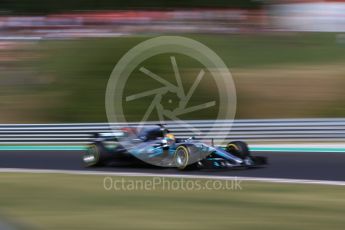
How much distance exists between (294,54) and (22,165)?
476 inches

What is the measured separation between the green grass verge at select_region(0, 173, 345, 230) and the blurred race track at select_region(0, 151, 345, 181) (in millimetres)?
1044

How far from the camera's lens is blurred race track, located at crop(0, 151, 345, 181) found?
973 cm

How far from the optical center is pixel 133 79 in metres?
20.1

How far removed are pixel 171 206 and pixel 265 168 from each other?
3.40m

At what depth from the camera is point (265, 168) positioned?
10359mm

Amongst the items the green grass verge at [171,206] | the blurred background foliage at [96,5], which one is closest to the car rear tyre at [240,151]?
the green grass verge at [171,206]

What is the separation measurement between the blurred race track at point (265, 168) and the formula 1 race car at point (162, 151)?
0.13 m

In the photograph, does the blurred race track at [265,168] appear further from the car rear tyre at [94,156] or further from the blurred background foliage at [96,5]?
the blurred background foliage at [96,5]

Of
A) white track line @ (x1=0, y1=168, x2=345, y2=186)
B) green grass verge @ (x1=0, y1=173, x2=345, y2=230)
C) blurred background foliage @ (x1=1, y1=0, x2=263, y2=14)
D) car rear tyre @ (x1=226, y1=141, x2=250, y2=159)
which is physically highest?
blurred background foliage @ (x1=1, y1=0, x2=263, y2=14)

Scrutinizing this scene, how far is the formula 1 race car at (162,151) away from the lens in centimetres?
1004

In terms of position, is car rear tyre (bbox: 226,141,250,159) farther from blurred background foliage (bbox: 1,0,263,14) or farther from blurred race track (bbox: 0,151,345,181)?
blurred background foliage (bbox: 1,0,263,14)

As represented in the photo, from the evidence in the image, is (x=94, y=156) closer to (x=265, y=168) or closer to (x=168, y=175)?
(x=168, y=175)

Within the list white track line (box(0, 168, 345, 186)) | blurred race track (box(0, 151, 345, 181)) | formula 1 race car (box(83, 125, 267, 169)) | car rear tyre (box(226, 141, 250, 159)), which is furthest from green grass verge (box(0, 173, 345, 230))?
car rear tyre (box(226, 141, 250, 159))

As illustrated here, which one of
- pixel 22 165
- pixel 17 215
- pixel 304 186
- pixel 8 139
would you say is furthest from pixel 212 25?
pixel 17 215
